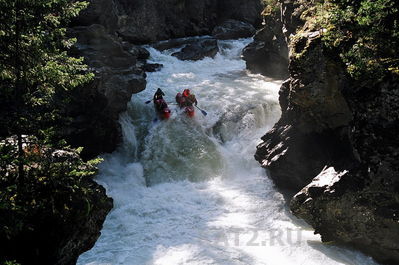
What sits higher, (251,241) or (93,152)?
(93,152)

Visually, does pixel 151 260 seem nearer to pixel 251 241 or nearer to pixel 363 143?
pixel 251 241

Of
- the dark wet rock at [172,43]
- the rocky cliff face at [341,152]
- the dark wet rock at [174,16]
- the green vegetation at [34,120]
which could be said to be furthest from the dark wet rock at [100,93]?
the dark wet rock at [172,43]

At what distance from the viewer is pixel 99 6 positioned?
53.2 ft

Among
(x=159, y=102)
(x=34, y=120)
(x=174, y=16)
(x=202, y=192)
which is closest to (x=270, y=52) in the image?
(x=159, y=102)

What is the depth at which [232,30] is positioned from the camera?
32.8m

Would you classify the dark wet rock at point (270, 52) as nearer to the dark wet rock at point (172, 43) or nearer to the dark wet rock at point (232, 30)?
the dark wet rock at point (172, 43)

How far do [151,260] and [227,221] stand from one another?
280 centimetres

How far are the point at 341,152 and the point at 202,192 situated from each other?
15.6 feet

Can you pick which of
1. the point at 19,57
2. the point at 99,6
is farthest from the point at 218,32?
the point at 19,57

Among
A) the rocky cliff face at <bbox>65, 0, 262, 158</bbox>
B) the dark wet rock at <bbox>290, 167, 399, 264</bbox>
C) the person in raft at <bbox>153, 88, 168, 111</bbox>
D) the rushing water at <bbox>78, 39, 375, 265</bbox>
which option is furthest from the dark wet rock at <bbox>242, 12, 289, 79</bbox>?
the dark wet rock at <bbox>290, 167, 399, 264</bbox>

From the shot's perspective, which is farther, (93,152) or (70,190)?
(93,152)

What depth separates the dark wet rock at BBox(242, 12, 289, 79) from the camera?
20.4 m

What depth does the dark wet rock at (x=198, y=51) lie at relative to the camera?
87.3ft

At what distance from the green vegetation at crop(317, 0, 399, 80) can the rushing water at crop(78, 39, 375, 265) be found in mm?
4653
